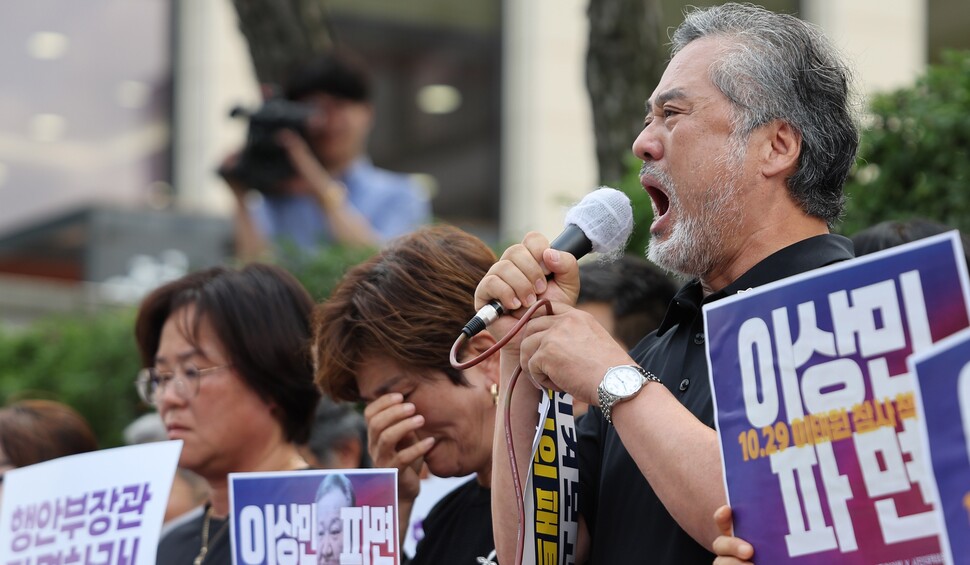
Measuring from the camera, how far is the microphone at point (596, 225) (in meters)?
2.73

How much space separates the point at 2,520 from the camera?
377 centimetres

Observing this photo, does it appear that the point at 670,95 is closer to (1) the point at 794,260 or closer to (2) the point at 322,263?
(1) the point at 794,260

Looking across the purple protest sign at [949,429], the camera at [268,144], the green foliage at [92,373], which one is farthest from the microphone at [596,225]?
the green foliage at [92,373]

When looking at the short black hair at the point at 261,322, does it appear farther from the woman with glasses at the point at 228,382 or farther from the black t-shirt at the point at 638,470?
the black t-shirt at the point at 638,470

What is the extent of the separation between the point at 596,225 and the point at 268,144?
458 centimetres

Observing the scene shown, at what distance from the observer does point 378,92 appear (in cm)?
1545

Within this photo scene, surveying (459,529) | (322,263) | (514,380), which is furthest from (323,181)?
(514,380)

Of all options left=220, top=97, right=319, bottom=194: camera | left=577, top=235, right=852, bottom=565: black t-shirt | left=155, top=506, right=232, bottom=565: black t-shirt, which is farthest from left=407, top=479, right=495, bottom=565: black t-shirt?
left=220, top=97, right=319, bottom=194: camera

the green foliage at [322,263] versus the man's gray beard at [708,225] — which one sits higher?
the green foliage at [322,263]

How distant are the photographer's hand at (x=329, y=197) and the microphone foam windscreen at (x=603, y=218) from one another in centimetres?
404

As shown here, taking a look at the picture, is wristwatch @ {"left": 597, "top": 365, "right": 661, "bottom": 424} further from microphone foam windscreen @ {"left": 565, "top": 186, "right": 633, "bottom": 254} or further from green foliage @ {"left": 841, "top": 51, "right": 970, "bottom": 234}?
green foliage @ {"left": 841, "top": 51, "right": 970, "bottom": 234}

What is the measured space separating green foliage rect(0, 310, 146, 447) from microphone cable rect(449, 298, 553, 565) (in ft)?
15.6

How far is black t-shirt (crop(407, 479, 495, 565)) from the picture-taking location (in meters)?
3.28

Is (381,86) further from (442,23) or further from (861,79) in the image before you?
(861,79)
